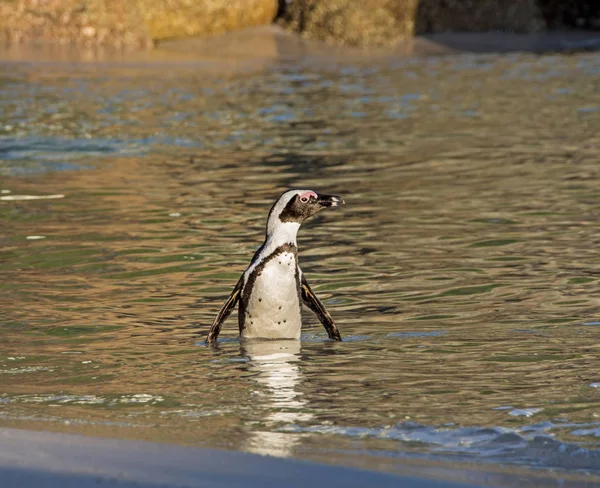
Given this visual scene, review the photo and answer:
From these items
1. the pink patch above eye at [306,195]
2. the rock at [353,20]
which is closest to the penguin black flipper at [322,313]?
the pink patch above eye at [306,195]

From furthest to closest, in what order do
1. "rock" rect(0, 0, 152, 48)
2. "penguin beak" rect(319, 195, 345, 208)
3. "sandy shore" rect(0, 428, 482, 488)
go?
1. "rock" rect(0, 0, 152, 48)
2. "penguin beak" rect(319, 195, 345, 208)
3. "sandy shore" rect(0, 428, 482, 488)

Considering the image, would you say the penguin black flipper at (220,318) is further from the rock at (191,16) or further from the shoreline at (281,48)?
the rock at (191,16)

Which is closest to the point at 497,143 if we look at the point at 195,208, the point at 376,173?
the point at 376,173

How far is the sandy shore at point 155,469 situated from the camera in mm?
4398

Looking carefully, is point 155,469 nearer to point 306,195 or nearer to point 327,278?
point 306,195

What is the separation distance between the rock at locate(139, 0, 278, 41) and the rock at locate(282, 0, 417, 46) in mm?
1234

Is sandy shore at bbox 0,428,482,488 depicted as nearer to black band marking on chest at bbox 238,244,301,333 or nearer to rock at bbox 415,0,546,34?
black band marking on chest at bbox 238,244,301,333

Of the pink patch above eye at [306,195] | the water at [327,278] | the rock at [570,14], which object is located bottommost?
the water at [327,278]

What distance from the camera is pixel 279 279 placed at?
7277mm

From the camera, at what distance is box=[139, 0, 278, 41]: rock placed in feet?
99.1

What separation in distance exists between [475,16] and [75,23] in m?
9.93

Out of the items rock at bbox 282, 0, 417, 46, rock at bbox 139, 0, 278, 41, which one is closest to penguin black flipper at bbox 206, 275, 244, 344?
rock at bbox 139, 0, 278, 41

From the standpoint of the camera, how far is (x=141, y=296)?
27.8 ft

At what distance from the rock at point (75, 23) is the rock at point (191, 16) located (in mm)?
570
